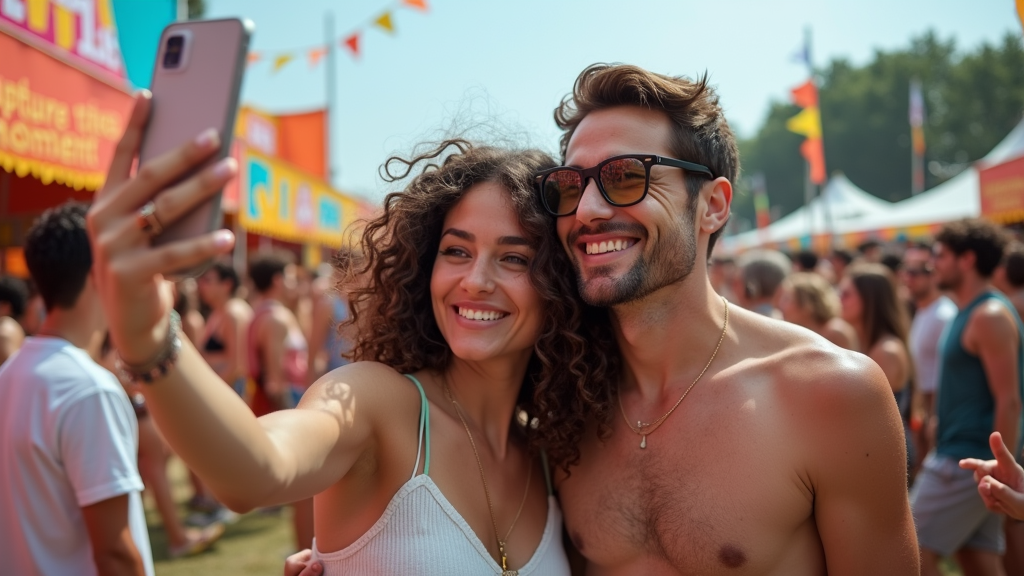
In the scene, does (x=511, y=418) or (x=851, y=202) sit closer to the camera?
(x=511, y=418)

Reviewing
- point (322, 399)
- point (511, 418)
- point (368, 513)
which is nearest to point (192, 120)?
point (322, 399)

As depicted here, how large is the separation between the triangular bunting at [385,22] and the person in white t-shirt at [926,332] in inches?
326

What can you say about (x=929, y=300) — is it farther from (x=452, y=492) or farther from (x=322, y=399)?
(x=322, y=399)

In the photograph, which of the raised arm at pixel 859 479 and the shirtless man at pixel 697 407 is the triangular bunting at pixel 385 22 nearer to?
the shirtless man at pixel 697 407

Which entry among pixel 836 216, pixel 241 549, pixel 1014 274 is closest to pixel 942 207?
pixel 836 216

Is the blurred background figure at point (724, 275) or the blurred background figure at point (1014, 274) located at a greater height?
the blurred background figure at point (1014, 274)

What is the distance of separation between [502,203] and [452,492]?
36.8 inches

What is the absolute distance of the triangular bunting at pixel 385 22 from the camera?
36.1ft

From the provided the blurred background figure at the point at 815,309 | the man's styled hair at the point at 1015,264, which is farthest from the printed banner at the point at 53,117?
the man's styled hair at the point at 1015,264

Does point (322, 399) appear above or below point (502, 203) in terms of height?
below

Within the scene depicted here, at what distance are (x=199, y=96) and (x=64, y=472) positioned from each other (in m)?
1.82

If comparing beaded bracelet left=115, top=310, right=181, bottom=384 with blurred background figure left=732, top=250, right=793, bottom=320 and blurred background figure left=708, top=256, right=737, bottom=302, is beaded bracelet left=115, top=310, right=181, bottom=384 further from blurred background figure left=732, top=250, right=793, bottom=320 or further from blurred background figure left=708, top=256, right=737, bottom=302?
blurred background figure left=708, top=256, right=737, bottom=302

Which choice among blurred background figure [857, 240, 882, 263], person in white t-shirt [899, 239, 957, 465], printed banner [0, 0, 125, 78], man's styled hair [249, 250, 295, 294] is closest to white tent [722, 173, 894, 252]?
blurred background figure [857, 240, 882, 263]

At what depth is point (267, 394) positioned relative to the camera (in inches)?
265
